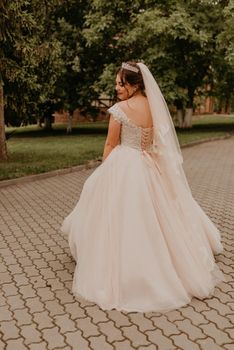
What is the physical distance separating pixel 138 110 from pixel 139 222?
1.21m

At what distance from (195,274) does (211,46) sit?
2347 centimetres

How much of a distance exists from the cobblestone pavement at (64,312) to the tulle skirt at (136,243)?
157 millimetres

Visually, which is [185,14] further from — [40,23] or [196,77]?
[40,23]

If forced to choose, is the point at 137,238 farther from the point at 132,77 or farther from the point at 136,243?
the point at 132,77

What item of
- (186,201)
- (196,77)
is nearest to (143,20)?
(196,77)

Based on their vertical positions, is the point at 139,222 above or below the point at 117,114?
below

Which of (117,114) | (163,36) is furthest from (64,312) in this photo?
(163,36)

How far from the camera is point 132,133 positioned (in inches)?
211

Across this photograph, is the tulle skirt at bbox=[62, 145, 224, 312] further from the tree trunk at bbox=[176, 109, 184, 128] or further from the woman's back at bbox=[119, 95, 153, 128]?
the tree trunk at bbox=[176, 109, 184, 128]

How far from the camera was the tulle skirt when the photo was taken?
4.84 metres

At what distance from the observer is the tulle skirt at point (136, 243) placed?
15.9 ft

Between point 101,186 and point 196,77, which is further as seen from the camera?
point 196,77

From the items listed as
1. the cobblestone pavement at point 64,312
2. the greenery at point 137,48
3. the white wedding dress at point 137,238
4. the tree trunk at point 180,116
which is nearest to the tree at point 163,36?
the greenery at point 137,48

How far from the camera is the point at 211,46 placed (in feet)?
87.5
